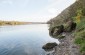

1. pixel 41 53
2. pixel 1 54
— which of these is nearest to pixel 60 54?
pixel 41 53

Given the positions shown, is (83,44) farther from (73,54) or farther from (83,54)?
(73,54)

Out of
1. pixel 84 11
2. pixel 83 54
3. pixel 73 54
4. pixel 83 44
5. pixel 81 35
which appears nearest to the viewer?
pixel 83 44

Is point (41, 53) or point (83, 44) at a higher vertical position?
point (83, 44)

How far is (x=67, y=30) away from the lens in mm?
47375

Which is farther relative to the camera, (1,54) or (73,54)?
(1,54)

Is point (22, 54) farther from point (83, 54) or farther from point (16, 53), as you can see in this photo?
point (83, 54)

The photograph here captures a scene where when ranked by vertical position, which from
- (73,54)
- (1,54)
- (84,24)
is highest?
(84,24)

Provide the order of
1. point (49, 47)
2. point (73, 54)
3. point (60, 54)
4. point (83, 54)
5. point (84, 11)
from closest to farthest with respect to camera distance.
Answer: point (83, 54) → point (73, 54) → point (60, 54) → point (49, 47) → point (84, 11)

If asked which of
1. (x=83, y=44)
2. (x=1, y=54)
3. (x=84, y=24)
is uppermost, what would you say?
(x=84, y=24)

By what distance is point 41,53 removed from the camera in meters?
26.8

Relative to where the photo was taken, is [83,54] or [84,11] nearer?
[83,54]

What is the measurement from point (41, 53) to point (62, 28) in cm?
2506

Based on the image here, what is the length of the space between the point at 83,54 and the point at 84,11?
17.2 meters

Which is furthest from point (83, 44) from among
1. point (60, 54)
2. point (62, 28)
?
point (62, 28)
